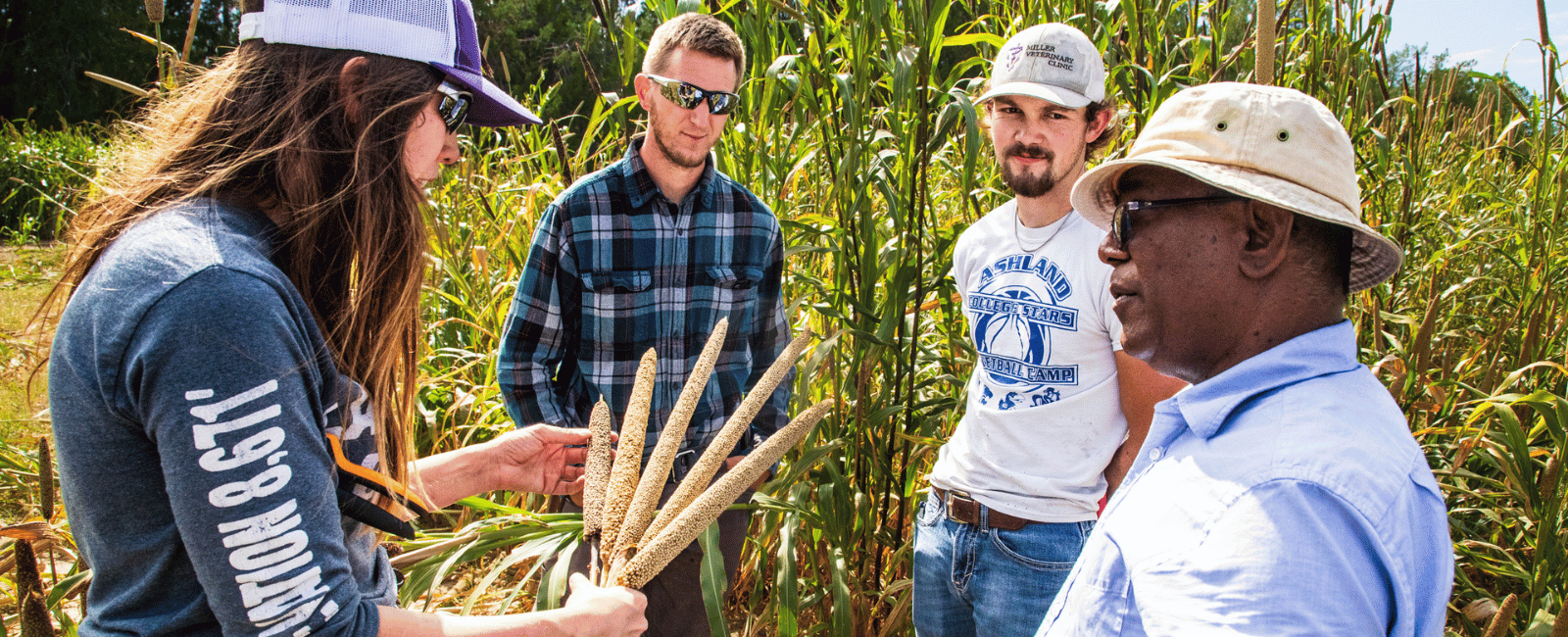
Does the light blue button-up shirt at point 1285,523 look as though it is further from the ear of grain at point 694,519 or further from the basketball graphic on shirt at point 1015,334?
the basketball graphic on shirt at point 1015,334

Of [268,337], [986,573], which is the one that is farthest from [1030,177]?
[268,337]

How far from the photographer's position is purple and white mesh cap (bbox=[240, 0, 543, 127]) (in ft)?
3.37

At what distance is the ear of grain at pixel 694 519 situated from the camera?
103 centimetres

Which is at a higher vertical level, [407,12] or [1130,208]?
[407,12]

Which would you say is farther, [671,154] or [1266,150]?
[671,154]

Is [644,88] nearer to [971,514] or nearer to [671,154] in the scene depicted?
[671,154]

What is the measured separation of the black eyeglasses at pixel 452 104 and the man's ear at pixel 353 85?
110mm

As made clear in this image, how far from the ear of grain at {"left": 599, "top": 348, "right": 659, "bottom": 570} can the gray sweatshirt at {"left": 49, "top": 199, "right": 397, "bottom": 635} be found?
31 cm

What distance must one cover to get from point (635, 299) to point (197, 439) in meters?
1.34

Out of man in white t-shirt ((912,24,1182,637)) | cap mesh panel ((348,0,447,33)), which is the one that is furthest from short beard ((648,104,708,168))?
cap mesh panel ((348,0,447,33))

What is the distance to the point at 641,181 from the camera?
2174 mm

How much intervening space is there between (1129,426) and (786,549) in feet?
2.45

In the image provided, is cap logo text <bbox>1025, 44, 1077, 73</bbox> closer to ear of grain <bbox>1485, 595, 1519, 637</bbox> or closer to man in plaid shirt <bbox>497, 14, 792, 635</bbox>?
man in plaid shirt <bbox>497, 14, 792, 635</bbox>

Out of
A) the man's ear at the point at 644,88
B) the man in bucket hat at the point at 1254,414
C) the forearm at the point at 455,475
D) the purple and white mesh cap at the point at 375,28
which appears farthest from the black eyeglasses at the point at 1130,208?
the man's ear at the point at 644,88
